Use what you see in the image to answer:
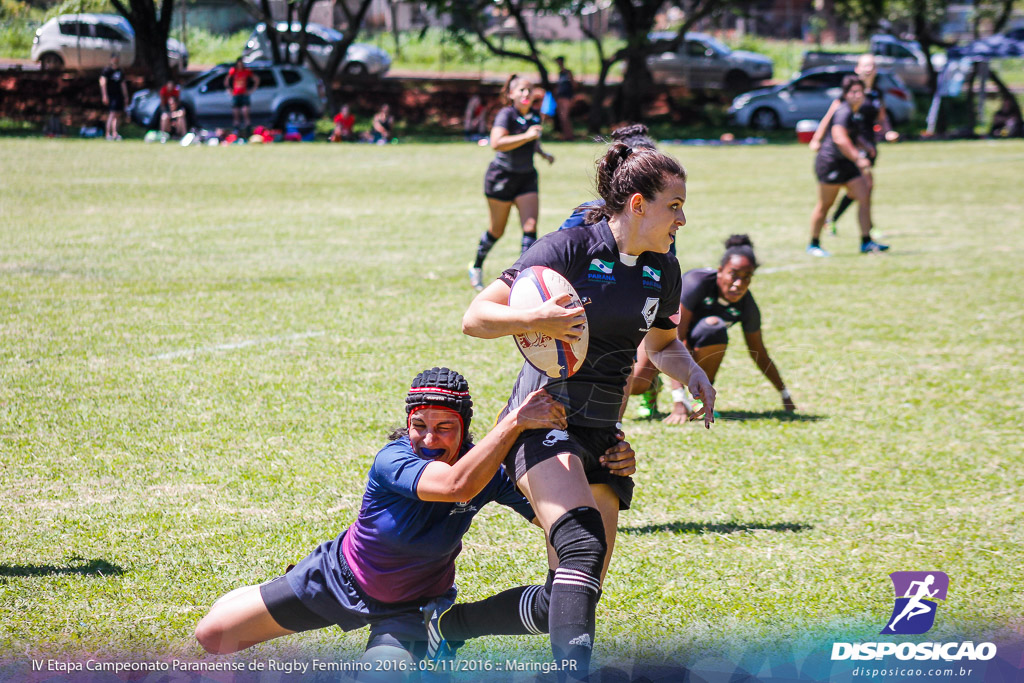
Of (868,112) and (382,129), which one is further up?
(868,112)

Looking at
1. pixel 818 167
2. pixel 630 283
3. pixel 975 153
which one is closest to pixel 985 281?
pixel 818 167

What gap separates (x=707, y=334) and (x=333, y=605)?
3.91 meters

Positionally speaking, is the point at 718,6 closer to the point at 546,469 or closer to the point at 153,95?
the point at 153,95

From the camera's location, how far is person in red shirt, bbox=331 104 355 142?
30156mm

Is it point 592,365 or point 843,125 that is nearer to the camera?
point 592,365

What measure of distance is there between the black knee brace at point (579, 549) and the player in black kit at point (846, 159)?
10627 millimetres

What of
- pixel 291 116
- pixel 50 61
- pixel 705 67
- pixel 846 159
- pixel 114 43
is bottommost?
pixel 291 116

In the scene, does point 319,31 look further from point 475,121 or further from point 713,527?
point 713,527

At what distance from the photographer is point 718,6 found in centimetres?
3541

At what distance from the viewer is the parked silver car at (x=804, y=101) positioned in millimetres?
34000

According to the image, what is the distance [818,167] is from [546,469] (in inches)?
436

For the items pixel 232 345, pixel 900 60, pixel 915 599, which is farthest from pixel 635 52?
pixel 915 599

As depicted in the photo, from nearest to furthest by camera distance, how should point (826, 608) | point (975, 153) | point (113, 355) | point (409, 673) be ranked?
point (409, 673) < point (826, 608) < point (113, 355) < point (975, 153)

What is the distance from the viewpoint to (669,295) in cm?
392
